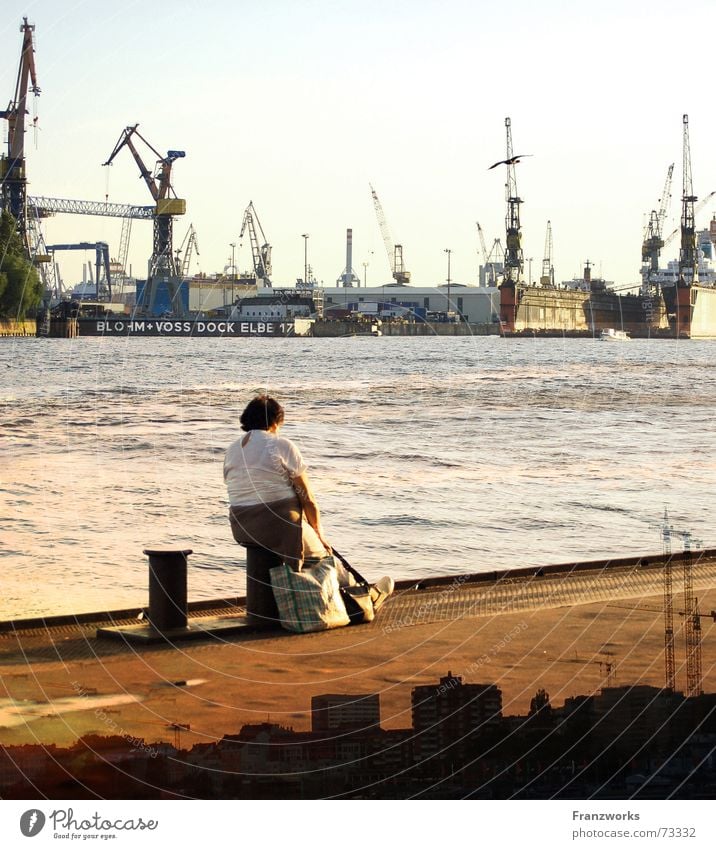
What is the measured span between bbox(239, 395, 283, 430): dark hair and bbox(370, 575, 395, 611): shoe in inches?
51.3

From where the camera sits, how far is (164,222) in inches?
1008

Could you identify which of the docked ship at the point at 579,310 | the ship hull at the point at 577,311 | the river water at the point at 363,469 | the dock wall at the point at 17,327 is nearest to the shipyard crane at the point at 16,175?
the river water at the point at 363,469

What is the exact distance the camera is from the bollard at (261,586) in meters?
7.88

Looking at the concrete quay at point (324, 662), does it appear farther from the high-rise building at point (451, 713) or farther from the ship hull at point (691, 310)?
the ship hull at point (691, 310)

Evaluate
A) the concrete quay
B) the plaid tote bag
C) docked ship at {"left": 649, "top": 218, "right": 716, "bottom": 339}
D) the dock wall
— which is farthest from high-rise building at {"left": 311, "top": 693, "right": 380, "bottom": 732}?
docked ship at {"left": 649, "top": 218, "right": 716, "bottom": 339}

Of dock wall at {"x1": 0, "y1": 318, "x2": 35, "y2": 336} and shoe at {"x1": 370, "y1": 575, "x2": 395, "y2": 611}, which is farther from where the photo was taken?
dock wall at {"x1": 0, "y1": 318, "x2": 35, "y2": 336}

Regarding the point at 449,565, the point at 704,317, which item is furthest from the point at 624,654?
the point at 704,317

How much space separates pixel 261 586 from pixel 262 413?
3.20 ft

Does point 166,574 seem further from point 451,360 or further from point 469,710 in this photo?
point 451,360

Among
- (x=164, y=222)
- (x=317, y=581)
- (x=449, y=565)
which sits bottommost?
(x=449, y=565)

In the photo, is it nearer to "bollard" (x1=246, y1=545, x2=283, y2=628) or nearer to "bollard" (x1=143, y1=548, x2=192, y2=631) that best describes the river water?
"bollard" (x1=143, y1=548, x2=192, y2=631)

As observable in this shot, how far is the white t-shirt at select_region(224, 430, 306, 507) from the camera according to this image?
7672 millimetres

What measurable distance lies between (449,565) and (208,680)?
902 centimetres

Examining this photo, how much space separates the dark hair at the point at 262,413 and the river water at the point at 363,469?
5.06 meters
